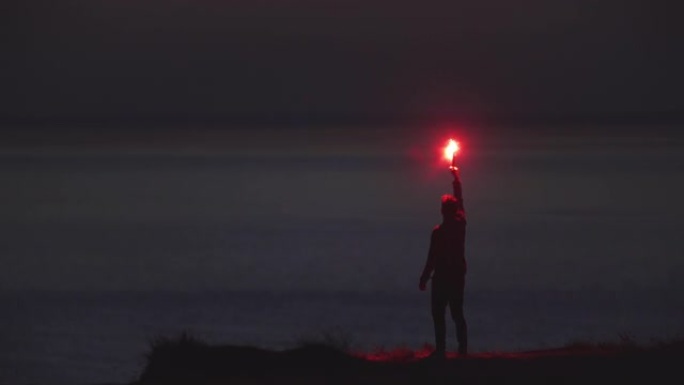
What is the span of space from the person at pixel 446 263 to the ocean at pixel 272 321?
24.5ft

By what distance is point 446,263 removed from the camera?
1454cm

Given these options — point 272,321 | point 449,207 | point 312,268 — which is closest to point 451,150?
point 449,207

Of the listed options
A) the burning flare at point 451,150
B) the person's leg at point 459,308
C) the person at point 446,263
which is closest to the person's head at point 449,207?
the person at point 446,263

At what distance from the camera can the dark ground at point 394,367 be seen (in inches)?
Result: 527

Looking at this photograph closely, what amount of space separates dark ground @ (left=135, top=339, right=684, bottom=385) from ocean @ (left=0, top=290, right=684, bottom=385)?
6604 mm

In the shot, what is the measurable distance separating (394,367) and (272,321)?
17.3 metres

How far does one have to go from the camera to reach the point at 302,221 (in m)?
72.4

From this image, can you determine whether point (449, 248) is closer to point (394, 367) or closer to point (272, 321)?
point (394, 367)

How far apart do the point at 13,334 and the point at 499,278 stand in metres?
16.9

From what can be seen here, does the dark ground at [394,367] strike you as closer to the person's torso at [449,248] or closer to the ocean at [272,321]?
the person's torso at [449,248]

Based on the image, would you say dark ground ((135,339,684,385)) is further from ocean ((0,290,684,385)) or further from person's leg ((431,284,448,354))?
ocean ((0,290,684,385))

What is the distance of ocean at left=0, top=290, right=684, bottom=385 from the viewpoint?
25.0 metres

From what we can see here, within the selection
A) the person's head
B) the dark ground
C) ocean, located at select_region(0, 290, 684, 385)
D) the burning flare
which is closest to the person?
the person's head

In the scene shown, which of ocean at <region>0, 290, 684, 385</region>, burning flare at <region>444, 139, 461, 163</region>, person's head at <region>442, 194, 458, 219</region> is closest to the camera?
person's head at <region>442, 194, 458, 219</region>
